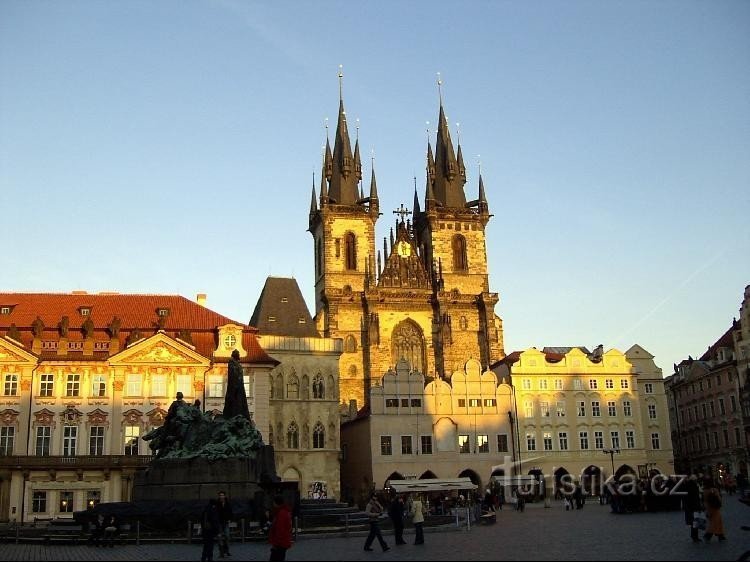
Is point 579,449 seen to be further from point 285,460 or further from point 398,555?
point 398,555

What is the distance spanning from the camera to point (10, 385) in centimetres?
4750

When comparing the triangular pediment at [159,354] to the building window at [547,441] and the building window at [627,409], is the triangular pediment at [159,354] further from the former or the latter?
the building window at [627,409]

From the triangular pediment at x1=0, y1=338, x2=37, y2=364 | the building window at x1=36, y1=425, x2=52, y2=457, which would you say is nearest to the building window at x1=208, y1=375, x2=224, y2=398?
the building window at x1=36, y1=425, x2=52, y2=457

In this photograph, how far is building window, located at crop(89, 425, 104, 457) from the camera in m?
47.3

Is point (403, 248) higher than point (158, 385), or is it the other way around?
point (403, 248)

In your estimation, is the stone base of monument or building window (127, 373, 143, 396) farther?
building window (127, 373, 143, 396)

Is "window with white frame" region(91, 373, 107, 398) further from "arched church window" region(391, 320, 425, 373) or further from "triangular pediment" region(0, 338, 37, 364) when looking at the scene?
"arched church window" region(391, 320, 425, 373)

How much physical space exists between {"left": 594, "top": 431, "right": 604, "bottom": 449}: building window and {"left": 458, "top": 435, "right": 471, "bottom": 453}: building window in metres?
9.08

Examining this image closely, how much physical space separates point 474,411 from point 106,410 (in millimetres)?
24126

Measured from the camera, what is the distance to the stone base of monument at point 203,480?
24.5 meters

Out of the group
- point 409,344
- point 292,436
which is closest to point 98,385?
point 292,436

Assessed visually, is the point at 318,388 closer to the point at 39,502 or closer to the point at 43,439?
the point at 43,439

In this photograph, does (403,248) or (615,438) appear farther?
(403,248)

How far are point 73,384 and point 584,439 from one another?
33380 mm
